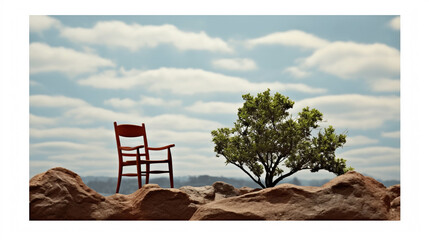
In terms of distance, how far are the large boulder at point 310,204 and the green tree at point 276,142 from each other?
9.76ft

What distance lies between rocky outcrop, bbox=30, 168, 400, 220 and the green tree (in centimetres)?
258

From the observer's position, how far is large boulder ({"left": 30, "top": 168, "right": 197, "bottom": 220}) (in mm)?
4496

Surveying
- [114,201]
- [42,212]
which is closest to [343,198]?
[114,201]

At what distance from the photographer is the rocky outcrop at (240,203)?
433 centimetres

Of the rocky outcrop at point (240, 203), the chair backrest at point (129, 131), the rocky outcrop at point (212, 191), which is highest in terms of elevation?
the chair backrest at point (129, 131)

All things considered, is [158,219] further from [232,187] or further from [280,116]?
[280,116]

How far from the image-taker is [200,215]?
4496 millimetres

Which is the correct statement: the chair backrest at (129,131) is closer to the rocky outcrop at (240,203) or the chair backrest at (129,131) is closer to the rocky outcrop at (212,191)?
the rocky outcrop at (212,191)

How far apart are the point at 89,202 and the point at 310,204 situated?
247 centimetres

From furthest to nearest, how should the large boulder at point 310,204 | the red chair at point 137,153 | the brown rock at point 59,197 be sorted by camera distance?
1. the red chair at point 137,153
2. the brown rock at point 59,197
3. the large boulder at point 310,204

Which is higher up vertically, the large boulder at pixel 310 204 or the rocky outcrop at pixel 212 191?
the large boulder at pixel 310 204

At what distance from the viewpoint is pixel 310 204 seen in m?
4.37

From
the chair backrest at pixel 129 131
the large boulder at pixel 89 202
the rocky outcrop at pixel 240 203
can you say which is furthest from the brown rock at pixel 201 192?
the rocky outcrop at pixel 240 203

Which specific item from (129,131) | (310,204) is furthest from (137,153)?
(310,204)
